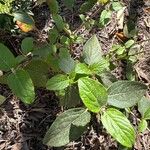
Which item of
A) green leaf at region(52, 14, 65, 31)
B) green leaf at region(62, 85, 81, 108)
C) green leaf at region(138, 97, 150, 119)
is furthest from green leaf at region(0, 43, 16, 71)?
green leaf at region(138, 97, 150, 119)

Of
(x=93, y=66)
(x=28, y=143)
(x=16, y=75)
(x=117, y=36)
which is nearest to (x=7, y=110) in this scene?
(x=28, y=143)

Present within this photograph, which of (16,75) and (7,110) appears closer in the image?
(16,75)

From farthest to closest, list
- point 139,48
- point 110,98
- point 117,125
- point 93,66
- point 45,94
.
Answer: point 139,48 < point 45,94 < point 93,66 < point 110,98 < point 117,125

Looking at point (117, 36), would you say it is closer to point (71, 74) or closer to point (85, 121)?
point (71, 74)

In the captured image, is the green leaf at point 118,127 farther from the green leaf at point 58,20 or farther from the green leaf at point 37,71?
the green leaf at point 58,20

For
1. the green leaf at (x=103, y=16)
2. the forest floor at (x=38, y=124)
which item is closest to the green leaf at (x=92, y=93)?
the forest floor at (x=38, y=124)

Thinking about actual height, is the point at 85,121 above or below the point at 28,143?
above
